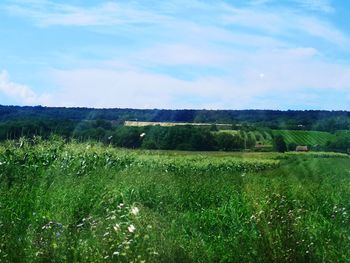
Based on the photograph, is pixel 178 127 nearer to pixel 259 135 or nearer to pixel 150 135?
pixel 150 135

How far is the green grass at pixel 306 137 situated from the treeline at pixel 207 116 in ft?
0.32

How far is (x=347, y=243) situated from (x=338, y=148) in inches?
130

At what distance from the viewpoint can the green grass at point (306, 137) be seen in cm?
782

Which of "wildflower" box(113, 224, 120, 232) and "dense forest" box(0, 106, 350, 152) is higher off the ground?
"dense forest" box(0, 106, 350, 152)

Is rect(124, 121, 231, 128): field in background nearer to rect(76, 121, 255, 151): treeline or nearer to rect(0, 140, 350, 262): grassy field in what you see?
rect(76, 121, 255, 151): treeline

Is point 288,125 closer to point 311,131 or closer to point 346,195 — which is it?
point 311,131

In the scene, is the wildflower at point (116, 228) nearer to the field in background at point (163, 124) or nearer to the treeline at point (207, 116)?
the treeline at point (207, 116)

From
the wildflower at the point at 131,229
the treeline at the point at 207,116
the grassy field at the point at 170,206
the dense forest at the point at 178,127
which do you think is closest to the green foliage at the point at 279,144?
the dense forest at the point at 178,127

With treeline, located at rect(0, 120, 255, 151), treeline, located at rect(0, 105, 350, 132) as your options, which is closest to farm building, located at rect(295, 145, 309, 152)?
treeline, located at rect(0, 105, 350, 132)

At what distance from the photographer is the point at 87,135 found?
11.3m

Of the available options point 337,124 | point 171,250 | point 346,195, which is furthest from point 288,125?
point 171,250

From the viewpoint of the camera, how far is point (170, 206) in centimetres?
723

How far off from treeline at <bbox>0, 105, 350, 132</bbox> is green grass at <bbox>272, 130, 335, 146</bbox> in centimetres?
10

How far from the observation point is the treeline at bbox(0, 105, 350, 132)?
7.54 meters
